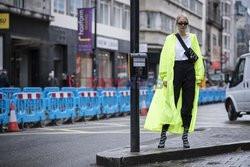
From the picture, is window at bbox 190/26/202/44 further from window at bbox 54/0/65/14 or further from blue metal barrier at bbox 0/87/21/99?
blue metal barrier at bbox 0/87/21/99

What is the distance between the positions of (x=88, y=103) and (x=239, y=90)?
5372 millimetres

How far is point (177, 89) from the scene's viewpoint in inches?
316

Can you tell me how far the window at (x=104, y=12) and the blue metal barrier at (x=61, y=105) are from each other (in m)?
21.5

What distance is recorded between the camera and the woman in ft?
26.3

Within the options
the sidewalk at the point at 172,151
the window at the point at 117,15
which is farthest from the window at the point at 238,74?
the window at the point at 117,15

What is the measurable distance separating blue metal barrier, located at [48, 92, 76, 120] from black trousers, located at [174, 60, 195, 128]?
349 inches

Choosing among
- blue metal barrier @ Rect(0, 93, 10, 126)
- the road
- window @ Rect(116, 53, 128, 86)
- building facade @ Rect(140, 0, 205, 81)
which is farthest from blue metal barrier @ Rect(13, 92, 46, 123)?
building facade @ Rect(140, 0, 205, 81)

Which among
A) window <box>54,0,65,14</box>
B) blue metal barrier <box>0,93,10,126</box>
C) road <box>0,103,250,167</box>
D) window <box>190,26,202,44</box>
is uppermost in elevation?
window <box>190,26,202,44</box>

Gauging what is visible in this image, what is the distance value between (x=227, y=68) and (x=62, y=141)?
245 feet

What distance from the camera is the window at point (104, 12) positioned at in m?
38.9

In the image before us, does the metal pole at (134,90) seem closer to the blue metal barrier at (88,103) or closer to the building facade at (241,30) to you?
the blue metal barrier at (88,103)

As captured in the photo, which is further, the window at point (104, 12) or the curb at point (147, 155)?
the window at point (104, 12)

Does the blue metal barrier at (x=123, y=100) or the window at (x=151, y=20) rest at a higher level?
the window at (x=151, y=20)

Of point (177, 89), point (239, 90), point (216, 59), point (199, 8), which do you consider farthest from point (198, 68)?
point (216, 59)
